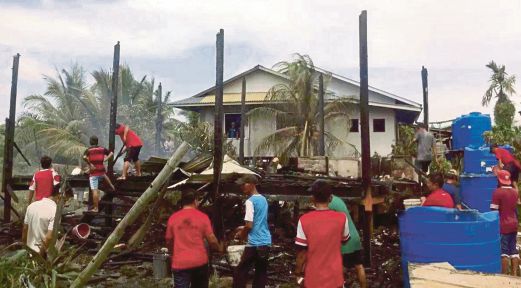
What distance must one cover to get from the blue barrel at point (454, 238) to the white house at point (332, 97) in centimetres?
1627

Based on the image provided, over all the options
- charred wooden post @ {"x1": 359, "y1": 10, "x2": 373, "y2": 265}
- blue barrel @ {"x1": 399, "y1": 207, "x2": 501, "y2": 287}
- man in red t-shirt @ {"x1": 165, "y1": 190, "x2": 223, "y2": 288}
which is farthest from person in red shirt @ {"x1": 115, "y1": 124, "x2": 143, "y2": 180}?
blue barrel @ {"x1": 399, "y1": 207, "x2": 501, "y2": 287}

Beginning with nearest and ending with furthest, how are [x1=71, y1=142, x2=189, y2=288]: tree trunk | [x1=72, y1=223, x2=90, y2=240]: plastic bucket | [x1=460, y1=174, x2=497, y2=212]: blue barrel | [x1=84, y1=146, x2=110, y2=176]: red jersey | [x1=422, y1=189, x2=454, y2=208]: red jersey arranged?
1. [x1=71, y1=142, x2=189, y2=288]: tree trunk
2. [x1=422, y1=189, x2=454, y2=208]: red jersey
3. [x1=72, y1=223, x2=90, y2=240]: plastic bucket
4. [x1=84, y1=146, x2=110, y2=176]: red jersey
5. [x1=460, y1=174, x2=497, y2=212]: blue barrel

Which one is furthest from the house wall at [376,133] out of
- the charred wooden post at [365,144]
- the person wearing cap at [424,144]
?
the charred wooden post at [365,144]

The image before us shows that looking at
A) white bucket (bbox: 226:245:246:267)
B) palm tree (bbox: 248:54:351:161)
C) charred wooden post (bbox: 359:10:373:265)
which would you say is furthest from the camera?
palm tree (bbox: 248:54:351:161)

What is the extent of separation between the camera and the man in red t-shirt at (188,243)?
15.9 ft

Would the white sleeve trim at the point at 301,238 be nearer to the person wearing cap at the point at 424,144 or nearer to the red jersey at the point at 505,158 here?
the red jersey at the point at 505,158

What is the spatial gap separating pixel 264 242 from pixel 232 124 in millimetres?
17596

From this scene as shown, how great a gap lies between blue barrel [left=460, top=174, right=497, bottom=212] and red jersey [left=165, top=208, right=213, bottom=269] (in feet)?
26.4

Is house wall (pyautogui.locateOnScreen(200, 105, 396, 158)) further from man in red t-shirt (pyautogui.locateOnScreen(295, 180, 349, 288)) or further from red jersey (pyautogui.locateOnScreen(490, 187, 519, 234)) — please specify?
man in red t-shirt (pyautogui.locateOnScreen(295, 180, 349, 288))

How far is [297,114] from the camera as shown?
Answer: 2148 cm

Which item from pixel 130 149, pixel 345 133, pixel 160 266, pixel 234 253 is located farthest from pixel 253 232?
pixel 345 133

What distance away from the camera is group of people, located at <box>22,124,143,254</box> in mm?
5816

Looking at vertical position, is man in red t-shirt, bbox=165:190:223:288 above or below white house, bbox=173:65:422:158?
below

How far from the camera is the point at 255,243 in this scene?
215 inches
